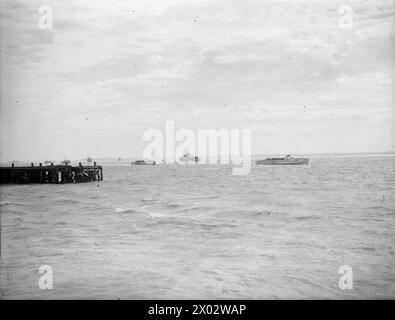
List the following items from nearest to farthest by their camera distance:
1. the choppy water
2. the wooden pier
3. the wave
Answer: the choppy water → the wave → the wooden pier

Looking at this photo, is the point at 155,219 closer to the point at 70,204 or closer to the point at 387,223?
the point at 70,204

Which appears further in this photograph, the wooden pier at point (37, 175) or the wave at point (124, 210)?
the wooden pier at point (37, 175)

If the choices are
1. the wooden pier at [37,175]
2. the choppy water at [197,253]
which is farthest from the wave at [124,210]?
the wooden pier at [37,175]

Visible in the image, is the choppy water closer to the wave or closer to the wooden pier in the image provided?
the wave

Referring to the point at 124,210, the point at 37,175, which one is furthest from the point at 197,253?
the point at 37,175

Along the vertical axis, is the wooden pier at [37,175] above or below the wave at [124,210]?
above

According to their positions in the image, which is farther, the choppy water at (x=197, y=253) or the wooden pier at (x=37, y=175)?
the wooden pier at (x=37, y=175)

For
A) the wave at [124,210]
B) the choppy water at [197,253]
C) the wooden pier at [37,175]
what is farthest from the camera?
the wooden pier at [37,175]

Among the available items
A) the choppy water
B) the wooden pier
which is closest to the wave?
the choppy water

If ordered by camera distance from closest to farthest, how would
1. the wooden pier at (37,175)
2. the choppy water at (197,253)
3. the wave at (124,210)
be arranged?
1. the choppy water at (197,253)
2. the wave at (124,210)
3. the wooden pier at (37,175)

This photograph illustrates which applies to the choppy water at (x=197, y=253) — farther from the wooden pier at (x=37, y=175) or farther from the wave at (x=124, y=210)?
the wooden pier at (x=37, y=175)
